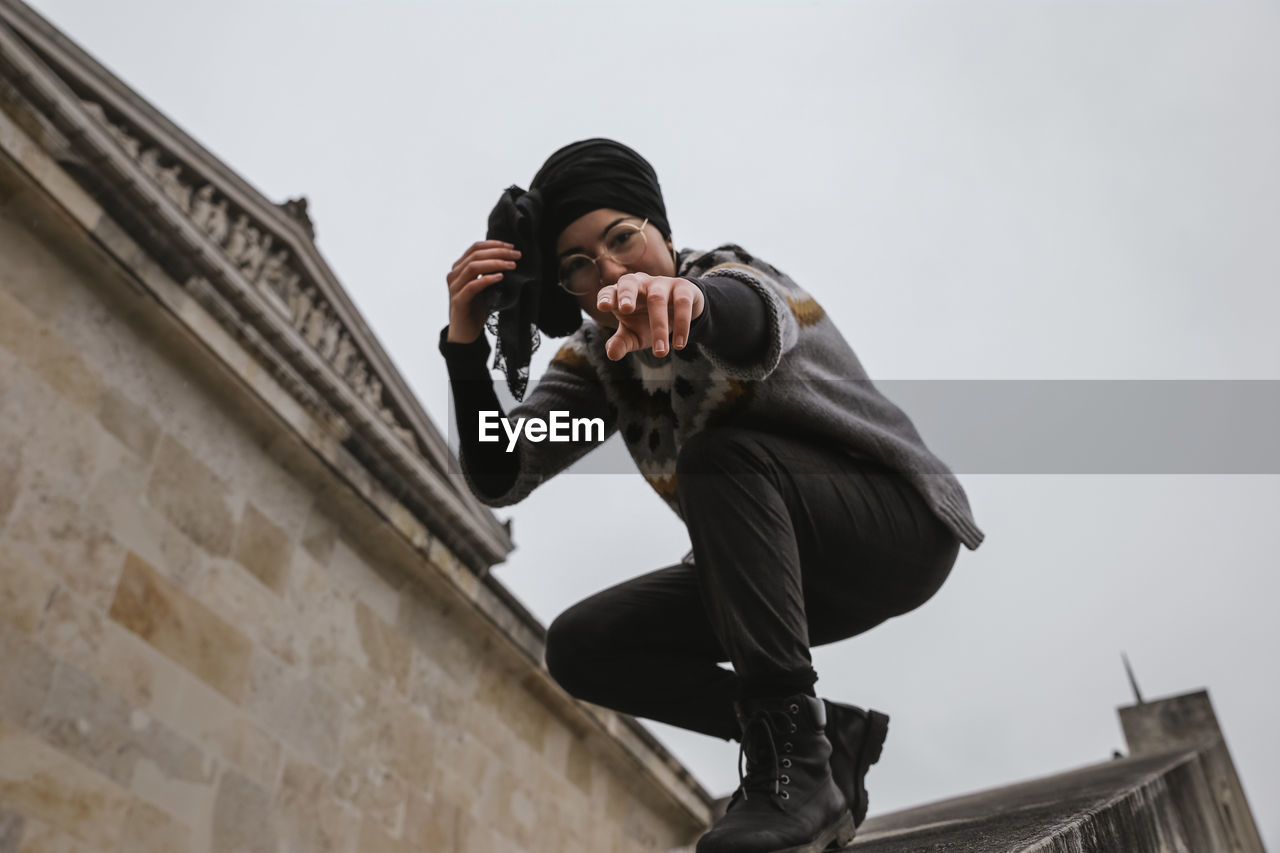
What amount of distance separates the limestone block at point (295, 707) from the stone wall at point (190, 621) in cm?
1

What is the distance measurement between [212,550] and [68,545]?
2.72 feet

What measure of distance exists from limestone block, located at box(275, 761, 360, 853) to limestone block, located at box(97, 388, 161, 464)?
1.71 meters

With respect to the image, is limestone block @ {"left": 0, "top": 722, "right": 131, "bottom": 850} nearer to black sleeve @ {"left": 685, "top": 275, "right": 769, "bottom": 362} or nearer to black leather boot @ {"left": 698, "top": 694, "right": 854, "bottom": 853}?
black leather boot @ {"left": 698, "top": 694, "right": 854, "bottom": 853}

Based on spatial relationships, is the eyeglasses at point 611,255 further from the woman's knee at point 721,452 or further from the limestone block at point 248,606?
the limestone block at point 248,606

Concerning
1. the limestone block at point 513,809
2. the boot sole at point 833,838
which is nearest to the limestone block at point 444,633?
the limestone block at point 513,809

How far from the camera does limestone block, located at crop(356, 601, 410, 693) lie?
6.24m

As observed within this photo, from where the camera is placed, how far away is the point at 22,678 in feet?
13.8

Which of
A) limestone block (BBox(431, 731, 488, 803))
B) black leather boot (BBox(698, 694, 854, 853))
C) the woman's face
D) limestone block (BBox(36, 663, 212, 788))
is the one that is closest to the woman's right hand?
the woman's face

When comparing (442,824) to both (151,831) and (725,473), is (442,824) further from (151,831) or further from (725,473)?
(725,473)

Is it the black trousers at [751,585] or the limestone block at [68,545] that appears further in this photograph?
the limestone block at [68,545]

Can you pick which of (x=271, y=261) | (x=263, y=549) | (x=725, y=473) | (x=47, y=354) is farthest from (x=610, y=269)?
(x=271, y=261)

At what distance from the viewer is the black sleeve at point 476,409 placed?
7.74 ft

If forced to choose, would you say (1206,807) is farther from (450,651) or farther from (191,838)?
(450,651)

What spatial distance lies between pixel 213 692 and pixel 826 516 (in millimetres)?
3857
